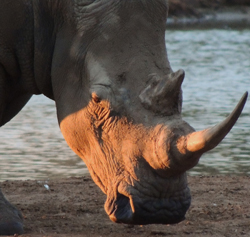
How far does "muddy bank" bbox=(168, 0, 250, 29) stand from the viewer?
3519cm

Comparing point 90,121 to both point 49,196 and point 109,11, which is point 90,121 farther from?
point 49,196

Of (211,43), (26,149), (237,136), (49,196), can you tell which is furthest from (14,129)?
(211,43)

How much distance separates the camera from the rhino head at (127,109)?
3992 mm

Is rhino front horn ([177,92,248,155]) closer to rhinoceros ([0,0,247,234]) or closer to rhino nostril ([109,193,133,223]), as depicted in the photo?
rhinoceros ([0,0,247,234])

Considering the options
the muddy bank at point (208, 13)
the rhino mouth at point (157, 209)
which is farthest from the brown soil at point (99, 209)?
the muddy bank at point (208, 13)

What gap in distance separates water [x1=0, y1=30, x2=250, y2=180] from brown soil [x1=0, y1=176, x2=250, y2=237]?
0.61 m

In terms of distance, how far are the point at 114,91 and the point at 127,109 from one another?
0.14 m

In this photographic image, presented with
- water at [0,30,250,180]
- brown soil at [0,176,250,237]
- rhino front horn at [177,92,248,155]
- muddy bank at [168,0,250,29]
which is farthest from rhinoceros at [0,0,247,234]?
muddy bank at [168,0,250,29]

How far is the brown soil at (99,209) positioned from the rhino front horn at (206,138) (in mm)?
1459

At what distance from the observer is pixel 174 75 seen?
401cm

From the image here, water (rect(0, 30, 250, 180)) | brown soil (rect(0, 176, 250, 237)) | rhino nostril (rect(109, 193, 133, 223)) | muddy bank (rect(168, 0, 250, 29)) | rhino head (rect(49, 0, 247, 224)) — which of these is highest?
rhino head (rect(49, 0, 247, 224))

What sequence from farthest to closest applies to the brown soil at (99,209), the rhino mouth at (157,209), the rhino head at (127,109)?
the brown soil at (99,209) → the rhino mouth at (157,209) → the rhino head at (127,109)

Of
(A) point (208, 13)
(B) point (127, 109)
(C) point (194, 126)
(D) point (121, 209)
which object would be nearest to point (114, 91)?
(B) point (127, 109)

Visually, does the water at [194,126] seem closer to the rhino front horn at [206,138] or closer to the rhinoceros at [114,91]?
the rhinoceros at [114,91]
